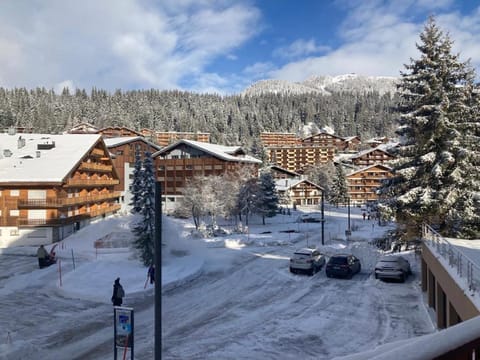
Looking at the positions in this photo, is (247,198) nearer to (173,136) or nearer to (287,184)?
(287,184)

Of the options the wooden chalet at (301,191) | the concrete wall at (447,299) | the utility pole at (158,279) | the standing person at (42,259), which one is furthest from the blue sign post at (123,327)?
the wooden chalet at (301,191)

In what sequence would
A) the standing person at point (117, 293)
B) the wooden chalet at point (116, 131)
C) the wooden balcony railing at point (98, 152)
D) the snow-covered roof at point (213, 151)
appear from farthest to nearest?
1. the wooden chalet at point (116, 131)
2. the snow-covered roof at point (213, 151)
3. the wooden balcony railing at point (98, 152)
4. the standing person at point (117, 293)

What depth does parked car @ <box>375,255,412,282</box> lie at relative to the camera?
76.3 feet

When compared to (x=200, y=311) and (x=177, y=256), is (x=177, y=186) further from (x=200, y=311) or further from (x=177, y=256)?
(x=200, y=311)

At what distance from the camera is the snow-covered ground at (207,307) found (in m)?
14.0

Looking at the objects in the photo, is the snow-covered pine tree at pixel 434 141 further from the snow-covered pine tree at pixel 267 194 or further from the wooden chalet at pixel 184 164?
the wooden chalet at pixel 184 164

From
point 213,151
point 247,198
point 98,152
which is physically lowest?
point 247,198

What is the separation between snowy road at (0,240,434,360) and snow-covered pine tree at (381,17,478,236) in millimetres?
4044

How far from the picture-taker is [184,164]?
72.9 metres

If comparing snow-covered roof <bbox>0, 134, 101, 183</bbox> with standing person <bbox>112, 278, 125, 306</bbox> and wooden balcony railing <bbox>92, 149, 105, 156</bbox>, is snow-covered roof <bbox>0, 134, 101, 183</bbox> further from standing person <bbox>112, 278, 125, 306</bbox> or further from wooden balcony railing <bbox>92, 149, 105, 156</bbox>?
standing person <bbox>112, 278, 125, 306</bbox>

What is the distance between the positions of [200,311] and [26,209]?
28.6 m

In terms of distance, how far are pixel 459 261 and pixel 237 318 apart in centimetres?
Answer: 882

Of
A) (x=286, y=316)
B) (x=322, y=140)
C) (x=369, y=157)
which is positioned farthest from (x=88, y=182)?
(x=322, y=140)

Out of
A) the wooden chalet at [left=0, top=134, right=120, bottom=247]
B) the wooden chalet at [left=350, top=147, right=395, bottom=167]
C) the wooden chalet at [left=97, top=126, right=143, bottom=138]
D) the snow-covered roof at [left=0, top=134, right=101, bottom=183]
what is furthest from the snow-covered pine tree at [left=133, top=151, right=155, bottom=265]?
the wooden chalet at [left=350, top=147, right=395, bottom=167]
